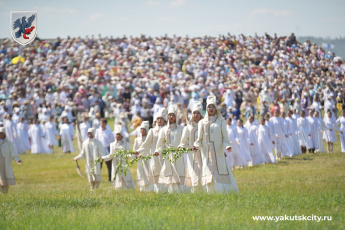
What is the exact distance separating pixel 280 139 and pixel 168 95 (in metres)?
12.7

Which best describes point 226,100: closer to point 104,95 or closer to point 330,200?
point 104,95

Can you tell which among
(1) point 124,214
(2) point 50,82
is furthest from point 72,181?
(2) point 50,82

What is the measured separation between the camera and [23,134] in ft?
108

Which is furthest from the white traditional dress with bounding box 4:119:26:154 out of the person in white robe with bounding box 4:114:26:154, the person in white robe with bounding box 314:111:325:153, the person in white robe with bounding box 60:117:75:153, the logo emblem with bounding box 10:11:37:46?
the logo emblem with bounding box 10:11:37:46

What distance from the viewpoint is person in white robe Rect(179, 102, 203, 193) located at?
44.4 feet

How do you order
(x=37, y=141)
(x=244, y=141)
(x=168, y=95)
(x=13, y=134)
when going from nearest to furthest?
(x=244, y=141) → (x=13, y=134) → (x=37, y=141) → (x=168, y=95)

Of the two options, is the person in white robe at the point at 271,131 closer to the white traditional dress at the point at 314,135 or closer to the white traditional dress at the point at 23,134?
the white traditional dress at the point at 314,135

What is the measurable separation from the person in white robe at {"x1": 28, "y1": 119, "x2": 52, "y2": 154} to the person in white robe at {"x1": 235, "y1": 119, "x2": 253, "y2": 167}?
12576 mm

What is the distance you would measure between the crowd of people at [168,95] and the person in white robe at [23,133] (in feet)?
0.21

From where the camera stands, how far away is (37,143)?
32.3 meters

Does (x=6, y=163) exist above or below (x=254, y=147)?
above

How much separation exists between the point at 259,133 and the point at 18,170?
1019cm

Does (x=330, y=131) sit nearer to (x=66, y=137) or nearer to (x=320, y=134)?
(x=320, y=134)

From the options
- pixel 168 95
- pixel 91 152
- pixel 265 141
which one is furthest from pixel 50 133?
pixel 91 152
